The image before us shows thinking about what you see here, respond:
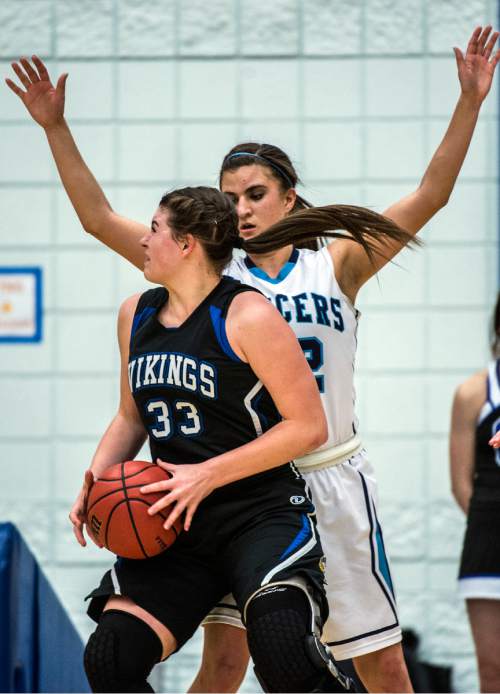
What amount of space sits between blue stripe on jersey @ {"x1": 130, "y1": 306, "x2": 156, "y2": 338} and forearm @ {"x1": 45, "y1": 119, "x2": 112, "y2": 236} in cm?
54

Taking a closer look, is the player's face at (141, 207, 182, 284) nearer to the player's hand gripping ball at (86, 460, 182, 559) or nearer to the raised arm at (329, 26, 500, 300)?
the player's hand gripping ball at (86, 460, 182, 559)

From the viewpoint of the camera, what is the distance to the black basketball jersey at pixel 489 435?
504cm

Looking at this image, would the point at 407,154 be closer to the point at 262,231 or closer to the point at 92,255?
the point at 92,255

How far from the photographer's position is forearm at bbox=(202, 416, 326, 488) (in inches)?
130

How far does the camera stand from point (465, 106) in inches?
159

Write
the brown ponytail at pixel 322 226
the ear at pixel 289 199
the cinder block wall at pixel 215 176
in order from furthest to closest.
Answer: the cinder block wall at pixel 215 176, the ear at pixel 289 199, the brown ponytail at pixel 322 226

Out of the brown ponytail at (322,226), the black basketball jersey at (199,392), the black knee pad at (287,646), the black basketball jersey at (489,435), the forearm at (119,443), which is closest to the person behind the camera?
the black knee pad at (287,646)

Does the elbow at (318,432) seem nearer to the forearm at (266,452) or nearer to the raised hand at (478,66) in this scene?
the forearm at (266,452)

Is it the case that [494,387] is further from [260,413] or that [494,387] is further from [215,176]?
[215,176]

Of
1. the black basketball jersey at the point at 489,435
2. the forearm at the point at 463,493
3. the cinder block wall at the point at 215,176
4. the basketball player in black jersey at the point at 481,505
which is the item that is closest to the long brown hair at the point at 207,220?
the basketball player in black jersey at the point at 481,505

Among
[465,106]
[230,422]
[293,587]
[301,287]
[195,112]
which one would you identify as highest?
[195,112]

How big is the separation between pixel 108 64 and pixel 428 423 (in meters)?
2.79

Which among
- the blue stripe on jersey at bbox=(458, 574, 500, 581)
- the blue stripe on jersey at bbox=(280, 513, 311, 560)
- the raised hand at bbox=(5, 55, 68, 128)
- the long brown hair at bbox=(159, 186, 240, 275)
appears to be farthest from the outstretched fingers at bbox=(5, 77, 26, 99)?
the blue stripe on jersey at bbox=(458, 574, 500, 581)

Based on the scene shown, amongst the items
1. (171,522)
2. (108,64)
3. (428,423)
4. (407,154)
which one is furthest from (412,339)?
(171,522)
